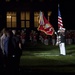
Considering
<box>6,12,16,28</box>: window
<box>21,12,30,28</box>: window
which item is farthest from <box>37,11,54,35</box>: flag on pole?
<box>21,12,30,28</box>: window

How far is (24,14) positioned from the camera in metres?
61.4

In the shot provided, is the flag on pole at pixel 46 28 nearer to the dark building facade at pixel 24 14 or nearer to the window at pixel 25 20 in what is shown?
the dark building facade at pixel 24 14

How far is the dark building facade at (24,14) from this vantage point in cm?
6091

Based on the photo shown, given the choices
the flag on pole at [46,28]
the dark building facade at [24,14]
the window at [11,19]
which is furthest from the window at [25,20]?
the flag on pole at [46,28]

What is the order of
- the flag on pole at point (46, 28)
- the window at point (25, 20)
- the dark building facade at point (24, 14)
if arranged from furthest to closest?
the window at point (25, 20)
the dark building facade at point (24, 14)
the flag on pole at point (46, 28)

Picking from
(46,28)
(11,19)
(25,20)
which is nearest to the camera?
(46,28)

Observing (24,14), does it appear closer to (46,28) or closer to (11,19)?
(11,19)

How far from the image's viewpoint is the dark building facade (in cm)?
6091

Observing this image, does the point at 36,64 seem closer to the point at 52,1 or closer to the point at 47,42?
the point at 47,42

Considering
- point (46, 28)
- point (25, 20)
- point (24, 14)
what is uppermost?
point (24, 14)

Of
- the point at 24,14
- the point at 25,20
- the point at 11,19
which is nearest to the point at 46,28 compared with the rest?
the point at 11,19

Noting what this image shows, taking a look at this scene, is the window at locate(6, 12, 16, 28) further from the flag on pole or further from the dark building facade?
the flag on pole

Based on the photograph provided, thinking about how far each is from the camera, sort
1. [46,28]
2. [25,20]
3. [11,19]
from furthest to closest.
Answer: [25,20], [11,19], [46,28]

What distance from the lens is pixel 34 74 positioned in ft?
61.9
